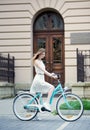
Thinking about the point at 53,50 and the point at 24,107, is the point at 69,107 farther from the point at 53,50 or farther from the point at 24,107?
the point at 53,50

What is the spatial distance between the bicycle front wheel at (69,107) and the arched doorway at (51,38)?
43.6ft

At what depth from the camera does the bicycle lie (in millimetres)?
12578

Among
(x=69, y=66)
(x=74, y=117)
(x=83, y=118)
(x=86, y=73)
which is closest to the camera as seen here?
(x=74, y=117)

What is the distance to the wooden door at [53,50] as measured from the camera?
2609 cm

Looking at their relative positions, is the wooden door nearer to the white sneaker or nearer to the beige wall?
the beige wall

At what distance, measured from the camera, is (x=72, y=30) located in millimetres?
25531

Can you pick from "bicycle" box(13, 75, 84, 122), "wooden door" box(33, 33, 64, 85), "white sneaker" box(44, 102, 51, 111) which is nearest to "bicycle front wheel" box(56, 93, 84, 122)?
"bicycle" box(13, 75, 84, 122)

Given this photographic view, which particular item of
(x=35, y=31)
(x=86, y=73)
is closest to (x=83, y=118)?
(x=86, y=73)

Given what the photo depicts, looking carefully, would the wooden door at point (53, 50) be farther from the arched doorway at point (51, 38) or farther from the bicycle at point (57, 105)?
the bicycle at point (57, 105)

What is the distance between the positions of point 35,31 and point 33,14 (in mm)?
975

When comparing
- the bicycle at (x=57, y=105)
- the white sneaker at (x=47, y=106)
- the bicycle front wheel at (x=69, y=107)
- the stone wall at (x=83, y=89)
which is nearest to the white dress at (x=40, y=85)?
the bicycle at (x=57, y=105)

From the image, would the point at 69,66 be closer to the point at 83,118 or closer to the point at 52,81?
the point at 52,81

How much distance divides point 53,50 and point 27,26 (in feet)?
5.99

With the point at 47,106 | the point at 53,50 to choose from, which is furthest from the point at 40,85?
the point at 53,50
